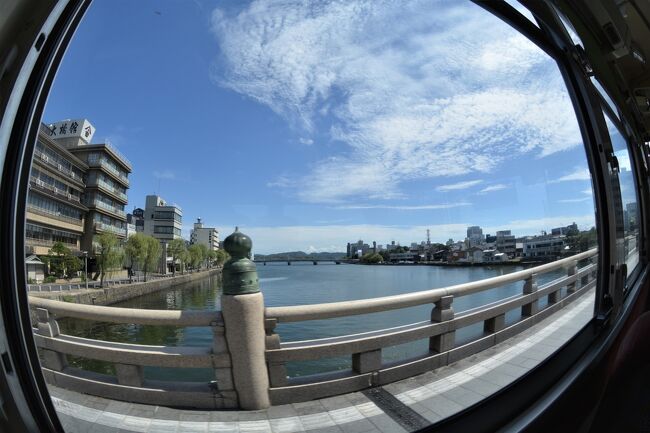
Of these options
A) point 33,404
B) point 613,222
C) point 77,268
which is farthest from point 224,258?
point 613,222

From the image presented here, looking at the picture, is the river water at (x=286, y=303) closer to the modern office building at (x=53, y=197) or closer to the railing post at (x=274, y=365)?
the railing post at (x=274, y=365)

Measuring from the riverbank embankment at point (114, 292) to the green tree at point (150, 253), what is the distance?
0.16 meters

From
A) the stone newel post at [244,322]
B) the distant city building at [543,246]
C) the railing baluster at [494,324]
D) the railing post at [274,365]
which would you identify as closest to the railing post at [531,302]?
the distant city building at [543,246]

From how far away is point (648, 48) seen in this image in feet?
10.2

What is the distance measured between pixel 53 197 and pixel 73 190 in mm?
126

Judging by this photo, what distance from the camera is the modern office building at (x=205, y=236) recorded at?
1.52 m

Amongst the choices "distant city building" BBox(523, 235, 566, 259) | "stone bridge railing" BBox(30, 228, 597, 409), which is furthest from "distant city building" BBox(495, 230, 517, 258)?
"stone bridge railing" BBox(30, 228, 597, 409)

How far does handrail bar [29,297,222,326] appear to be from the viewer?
4.93 feet

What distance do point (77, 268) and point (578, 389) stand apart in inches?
95.2

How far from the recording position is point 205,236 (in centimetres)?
168

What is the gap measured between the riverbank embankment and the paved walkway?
0.38 meters

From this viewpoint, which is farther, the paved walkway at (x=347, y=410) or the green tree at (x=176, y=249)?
the green tree at (x=176, y=249)

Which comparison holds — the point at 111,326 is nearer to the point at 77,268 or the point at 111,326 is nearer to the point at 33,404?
the point at 77,268

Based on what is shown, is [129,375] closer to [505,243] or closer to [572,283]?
[505,243]
